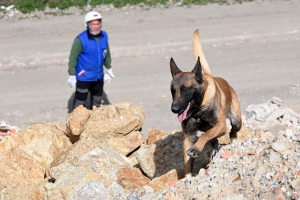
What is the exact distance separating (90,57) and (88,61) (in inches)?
3.0

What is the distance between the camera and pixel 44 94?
466 inches

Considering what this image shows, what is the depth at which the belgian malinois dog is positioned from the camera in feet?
21.6

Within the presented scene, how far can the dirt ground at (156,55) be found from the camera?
11.4m

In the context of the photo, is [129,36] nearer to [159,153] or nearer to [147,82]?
[147,82]

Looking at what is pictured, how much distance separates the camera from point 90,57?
1039 centimetres

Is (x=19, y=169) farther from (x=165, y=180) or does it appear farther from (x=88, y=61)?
(x=88, y=61)

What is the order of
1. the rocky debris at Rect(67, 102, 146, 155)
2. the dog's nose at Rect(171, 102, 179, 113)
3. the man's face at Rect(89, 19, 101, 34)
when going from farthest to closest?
the man's face at Rect(89, 19, 101, 34) < the rocky debris at Rect(67, 102, 146, 155) < the dog's nose at Rect(171, 102, 179, 113)

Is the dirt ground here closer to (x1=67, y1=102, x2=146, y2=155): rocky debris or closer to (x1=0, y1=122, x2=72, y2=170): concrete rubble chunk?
(x1=67, y1=102, x2=146, y2=155): rocky debris

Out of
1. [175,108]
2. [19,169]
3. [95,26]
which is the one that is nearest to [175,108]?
[175,108]

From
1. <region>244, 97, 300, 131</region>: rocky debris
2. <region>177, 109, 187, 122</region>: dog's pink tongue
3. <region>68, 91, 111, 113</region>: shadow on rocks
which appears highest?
<region>177, 109, 187, 122</region>: dog's pink tongue

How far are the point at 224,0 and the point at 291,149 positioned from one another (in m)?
9.66

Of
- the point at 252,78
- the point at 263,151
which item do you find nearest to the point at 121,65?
the point at 252,78

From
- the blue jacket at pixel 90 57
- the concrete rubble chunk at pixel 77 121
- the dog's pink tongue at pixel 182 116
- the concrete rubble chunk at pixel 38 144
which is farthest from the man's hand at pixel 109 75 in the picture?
the dog's pink tongue at pixel 182 116

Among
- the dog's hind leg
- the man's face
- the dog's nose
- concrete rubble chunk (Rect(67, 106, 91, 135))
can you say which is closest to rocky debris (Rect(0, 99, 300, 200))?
concrete rubble chunk (Rect(67, 106, 91, 135))
